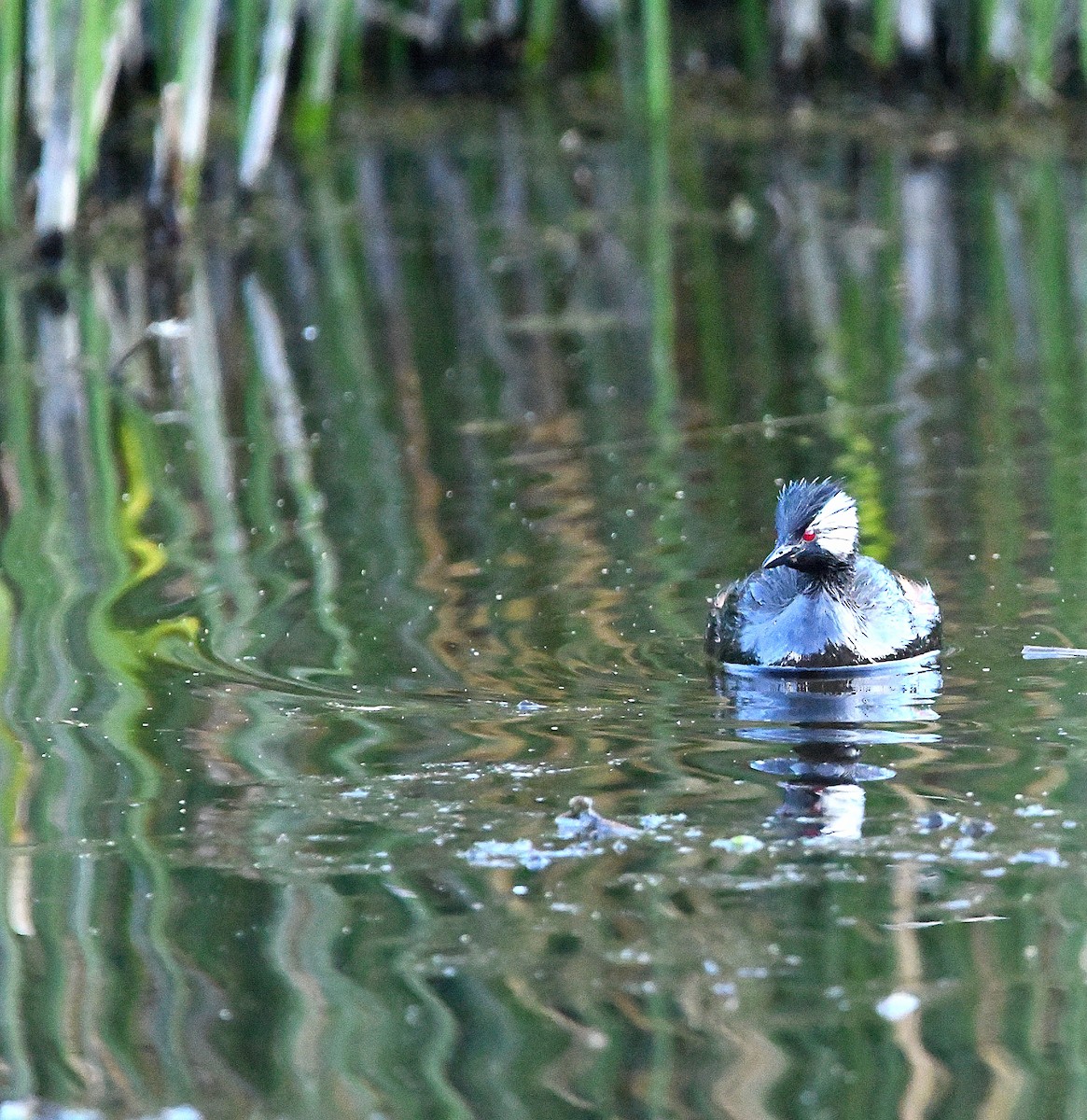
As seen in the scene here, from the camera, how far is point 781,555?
20.6 feet

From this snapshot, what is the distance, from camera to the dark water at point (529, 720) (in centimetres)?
407

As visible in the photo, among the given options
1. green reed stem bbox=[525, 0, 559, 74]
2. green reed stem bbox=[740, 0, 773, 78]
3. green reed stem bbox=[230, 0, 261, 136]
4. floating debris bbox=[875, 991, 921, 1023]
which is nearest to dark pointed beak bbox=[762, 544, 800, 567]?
floating debris bbox=[875, 991, 921, 1023]

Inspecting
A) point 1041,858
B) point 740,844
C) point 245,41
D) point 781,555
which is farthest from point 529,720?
point 245,41

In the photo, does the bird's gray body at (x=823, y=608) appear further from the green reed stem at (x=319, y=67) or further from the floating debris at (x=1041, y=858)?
the green reed stem at (x=319, y=67)

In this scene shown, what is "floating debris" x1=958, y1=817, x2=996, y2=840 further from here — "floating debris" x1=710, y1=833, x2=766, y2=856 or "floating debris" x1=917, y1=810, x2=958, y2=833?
"floating debris" x1=710, y1=833, x2=766, y2=856

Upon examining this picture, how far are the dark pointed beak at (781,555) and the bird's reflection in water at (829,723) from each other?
0.31 metres

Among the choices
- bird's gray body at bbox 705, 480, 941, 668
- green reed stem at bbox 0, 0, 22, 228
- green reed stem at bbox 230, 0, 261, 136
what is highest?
green reed stem at bbox 230, 0, 261, 136

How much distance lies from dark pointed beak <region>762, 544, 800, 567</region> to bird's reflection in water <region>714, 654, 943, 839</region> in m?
0.31

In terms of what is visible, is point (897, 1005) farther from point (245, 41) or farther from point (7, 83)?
point (245, 41)

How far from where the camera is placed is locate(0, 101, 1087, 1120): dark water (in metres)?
4.07

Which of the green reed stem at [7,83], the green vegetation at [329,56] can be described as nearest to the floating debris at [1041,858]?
the green vegetation at [329,56]

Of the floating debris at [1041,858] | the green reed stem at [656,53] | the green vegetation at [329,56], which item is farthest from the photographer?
the green reed stem at [656,53]

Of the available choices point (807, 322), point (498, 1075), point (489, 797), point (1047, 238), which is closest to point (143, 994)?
point (498, 1075)

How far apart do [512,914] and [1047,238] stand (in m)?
9.69
